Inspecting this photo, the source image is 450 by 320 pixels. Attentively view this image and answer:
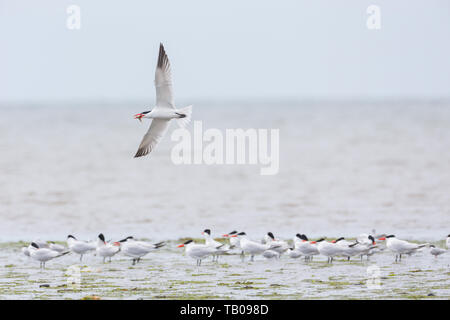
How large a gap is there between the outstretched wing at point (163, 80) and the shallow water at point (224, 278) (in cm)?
259

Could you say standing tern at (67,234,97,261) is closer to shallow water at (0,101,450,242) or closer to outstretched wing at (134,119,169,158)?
outstretched wing at (134,119,169,158)

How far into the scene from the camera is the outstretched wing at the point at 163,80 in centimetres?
1126

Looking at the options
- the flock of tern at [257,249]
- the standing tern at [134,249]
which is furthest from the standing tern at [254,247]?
the standing tern at [134,249]

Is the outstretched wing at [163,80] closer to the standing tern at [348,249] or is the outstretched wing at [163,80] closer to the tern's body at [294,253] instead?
the tern's body at [294,253]

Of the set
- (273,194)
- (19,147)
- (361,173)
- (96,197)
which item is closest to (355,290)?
(273,194)

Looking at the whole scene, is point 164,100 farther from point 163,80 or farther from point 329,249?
point 329,249

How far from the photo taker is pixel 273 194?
2195cm

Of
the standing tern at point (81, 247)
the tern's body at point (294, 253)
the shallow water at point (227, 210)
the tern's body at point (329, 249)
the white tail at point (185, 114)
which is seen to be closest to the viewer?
the shallow water at point (227, 210)

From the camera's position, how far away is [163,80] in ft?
37.2

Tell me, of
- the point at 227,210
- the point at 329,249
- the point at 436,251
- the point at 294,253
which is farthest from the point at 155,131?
the point at 227,210

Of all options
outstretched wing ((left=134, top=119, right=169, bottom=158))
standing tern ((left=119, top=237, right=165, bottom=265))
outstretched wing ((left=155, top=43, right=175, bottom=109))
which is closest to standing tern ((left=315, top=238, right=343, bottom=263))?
standing tern ((left=119, top=237, right=165, bottom=265))
